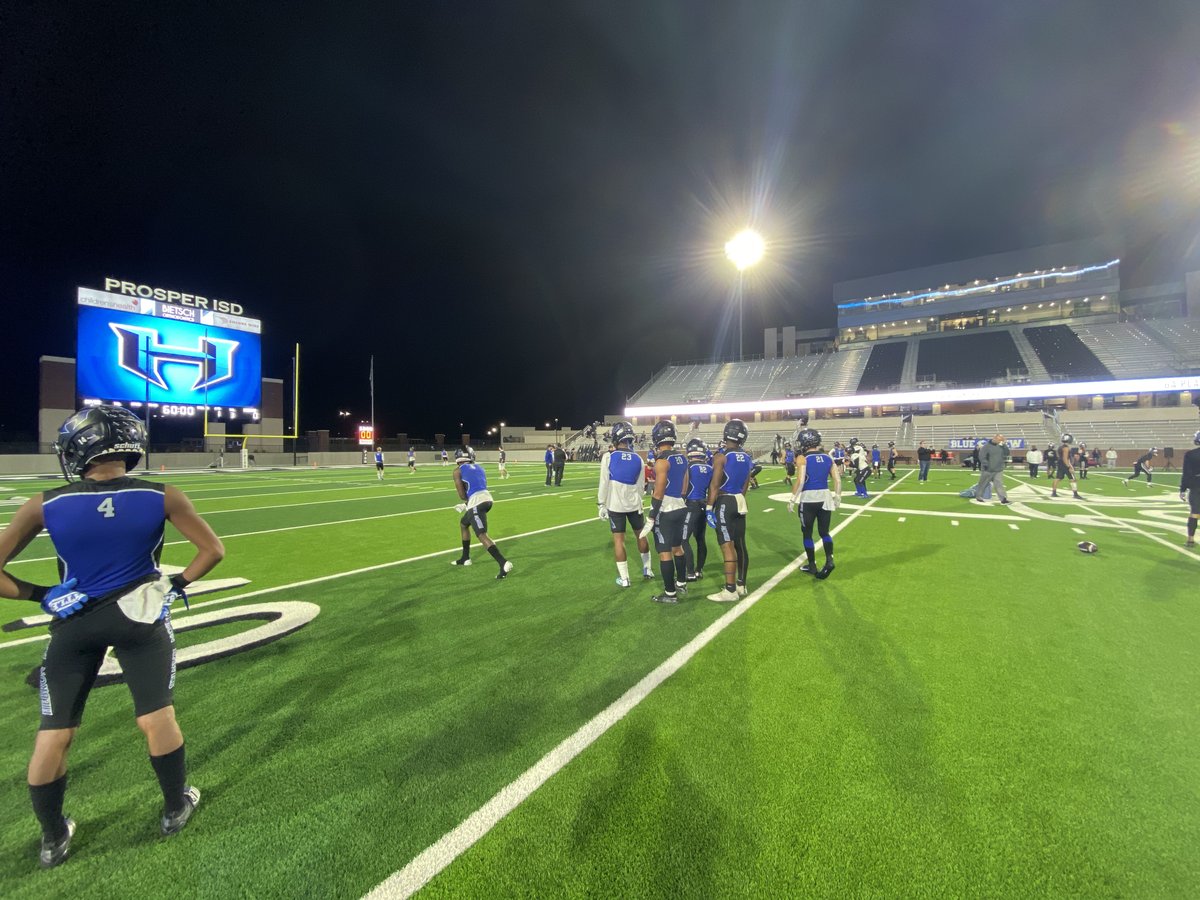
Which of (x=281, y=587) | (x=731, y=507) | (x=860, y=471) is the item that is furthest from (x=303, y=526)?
(x=860, y=471)

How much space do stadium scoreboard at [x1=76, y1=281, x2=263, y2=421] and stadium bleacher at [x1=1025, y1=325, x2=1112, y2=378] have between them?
74403 mm

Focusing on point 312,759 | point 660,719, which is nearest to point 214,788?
point 312,759

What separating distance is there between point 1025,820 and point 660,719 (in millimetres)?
1900

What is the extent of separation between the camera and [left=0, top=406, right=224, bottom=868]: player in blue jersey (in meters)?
2.32

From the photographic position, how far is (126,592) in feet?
8.00

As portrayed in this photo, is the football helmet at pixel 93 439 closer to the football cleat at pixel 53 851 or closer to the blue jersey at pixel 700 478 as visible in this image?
the football cleat at pixel 53 851

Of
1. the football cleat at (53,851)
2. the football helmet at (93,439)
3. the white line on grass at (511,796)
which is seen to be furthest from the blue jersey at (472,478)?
the football cleat at (53,851)

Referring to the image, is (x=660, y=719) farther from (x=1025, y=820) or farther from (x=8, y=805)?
(x=8, y=805)

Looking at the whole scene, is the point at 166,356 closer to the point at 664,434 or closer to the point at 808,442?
the point at 664,434

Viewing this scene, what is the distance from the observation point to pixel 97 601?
239cm

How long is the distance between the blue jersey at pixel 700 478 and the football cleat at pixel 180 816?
212 inches

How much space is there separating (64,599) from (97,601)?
0.11 metres

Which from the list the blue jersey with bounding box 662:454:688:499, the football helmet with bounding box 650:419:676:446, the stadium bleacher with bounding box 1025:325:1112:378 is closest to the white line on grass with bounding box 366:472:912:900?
the blue jersey with bounding box 662:454:688:499

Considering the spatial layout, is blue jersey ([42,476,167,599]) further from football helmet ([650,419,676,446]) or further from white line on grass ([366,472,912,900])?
football helmet ([650,419,676,446])
